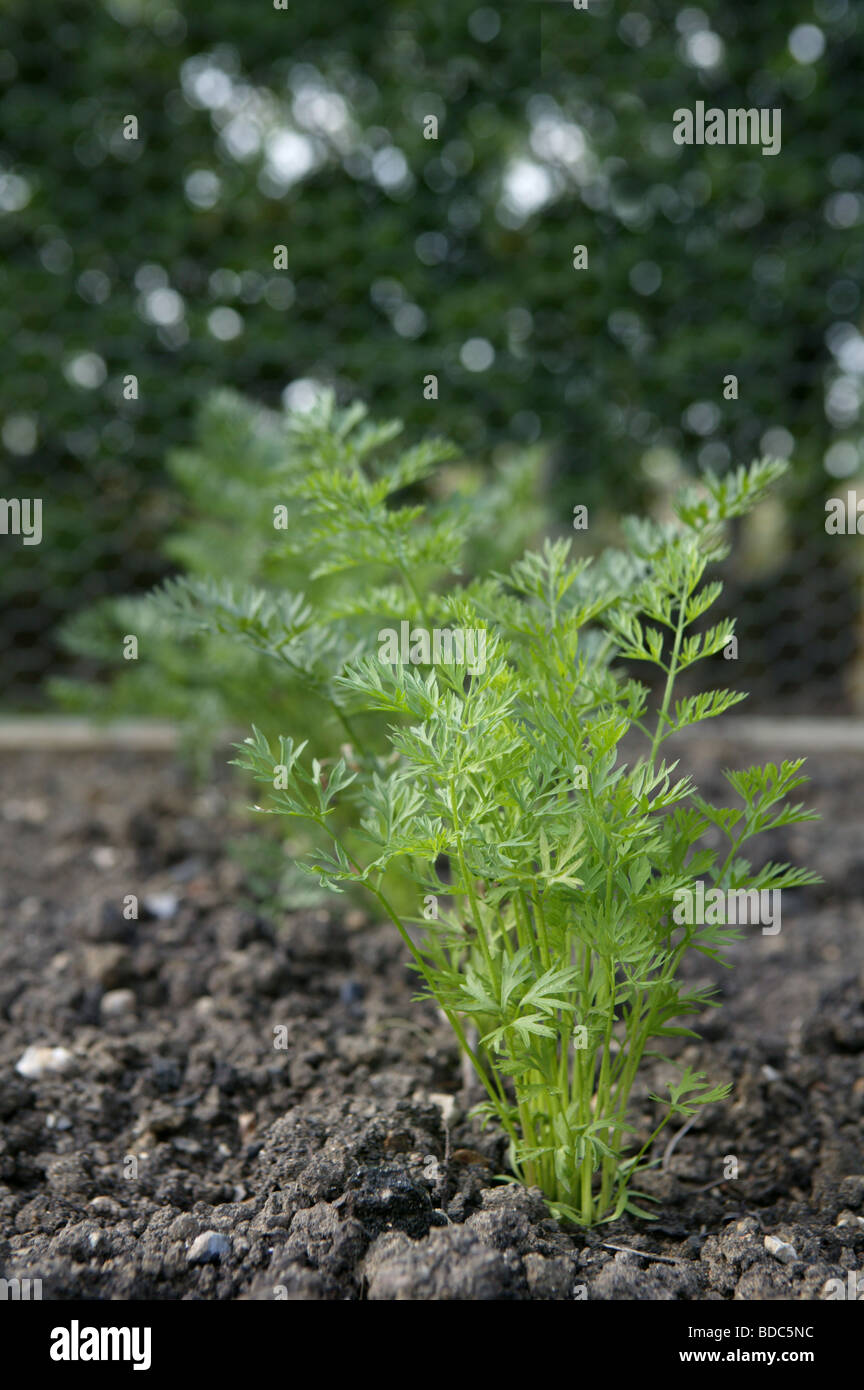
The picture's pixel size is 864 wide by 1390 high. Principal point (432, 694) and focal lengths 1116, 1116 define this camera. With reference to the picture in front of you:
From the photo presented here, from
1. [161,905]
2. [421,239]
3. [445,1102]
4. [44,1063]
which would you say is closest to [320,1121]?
[445,1102]

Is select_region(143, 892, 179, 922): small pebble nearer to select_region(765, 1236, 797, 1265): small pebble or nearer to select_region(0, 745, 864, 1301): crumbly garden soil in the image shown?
select_region(0, 745, 864, 1301): crumbly garden soil

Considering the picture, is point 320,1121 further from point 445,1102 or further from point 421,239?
point 421,239

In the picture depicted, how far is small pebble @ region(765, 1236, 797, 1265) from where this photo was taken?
75 centimetres

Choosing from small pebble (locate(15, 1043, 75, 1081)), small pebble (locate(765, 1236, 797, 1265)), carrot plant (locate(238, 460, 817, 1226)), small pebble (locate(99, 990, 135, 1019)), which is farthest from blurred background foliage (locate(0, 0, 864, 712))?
small pebble (locate(765, 1236, 797, 1265))

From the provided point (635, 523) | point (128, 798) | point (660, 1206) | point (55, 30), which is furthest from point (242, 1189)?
point (55, 30)

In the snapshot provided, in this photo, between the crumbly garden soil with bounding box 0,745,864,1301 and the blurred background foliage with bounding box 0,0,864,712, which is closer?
→ the crumbly garden soil with bounding box 0,745,864,1301

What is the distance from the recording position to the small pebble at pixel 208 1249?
0.72m

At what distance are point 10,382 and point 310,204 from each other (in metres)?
0.82

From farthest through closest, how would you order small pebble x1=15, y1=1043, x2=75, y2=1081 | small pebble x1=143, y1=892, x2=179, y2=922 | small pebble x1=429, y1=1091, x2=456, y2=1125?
small pebble x1=143, y1=892, x2=179, y2=922 < small pebble x1=15, y1=1043, x2=75, y2=1081 < small pebble x1=429, y1=1091, x2=456, y2=1125

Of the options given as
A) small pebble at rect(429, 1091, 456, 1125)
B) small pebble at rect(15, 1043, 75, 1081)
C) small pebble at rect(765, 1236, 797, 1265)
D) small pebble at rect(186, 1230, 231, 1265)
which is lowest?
small pebble at rect(765, 1236, 797, 1265)

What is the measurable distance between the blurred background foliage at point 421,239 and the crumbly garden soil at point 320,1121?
4.75ft

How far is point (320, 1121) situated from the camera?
34.0 inches

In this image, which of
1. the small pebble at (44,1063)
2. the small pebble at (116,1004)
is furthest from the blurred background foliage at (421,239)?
the small pebble at (44,1063)
